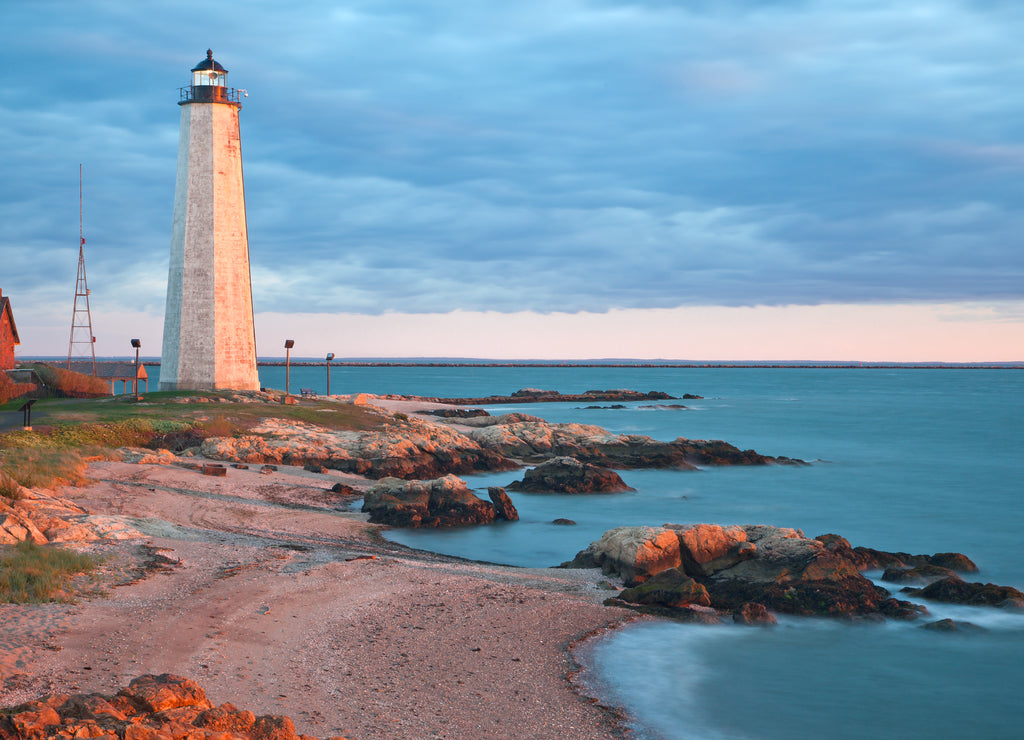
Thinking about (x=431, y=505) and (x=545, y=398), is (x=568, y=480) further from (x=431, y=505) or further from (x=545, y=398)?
(x=545, y=398)

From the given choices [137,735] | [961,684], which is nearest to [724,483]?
[961,684]

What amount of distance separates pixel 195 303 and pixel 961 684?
27.5 m

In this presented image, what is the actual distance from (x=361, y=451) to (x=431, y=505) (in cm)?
812

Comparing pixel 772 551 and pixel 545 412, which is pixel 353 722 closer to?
pixel 772 551

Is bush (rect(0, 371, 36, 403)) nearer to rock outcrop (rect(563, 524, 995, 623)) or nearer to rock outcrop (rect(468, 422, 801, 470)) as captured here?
rock outcrop (rect(468, 422, 801, 470))

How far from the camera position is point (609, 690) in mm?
8969

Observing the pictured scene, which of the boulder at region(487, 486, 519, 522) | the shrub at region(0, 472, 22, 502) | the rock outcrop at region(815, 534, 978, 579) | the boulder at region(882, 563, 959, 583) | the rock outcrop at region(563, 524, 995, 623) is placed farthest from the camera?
the boulder at region(487, 486, 519, 522)

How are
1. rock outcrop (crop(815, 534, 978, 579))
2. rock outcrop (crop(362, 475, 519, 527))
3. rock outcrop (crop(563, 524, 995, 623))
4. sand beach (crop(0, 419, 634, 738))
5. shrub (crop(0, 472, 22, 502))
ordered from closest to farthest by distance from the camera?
sand beach (crop(0, 419, 634, 738)) < rock outcrop (crop(563, 524, 995, 623)) < shrub (crop(0, 472, 22, 502)) < rock outcrop (crop(815, 534, 978, 579)) < rock outcrop (crop(362, 475, 519, 527))

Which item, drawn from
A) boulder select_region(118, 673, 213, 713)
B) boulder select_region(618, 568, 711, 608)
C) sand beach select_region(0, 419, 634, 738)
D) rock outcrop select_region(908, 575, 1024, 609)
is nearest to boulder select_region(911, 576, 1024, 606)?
rock outcrop select_region(908, 575, 1024, 609)

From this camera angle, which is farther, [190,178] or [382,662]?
[190,178]

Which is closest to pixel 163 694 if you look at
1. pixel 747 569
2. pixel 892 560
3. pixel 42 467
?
pixel 747 569

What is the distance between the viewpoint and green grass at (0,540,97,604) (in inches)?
356

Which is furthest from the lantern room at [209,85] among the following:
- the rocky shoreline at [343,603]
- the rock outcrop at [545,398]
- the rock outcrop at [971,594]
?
the rock outcrop at [545,398]

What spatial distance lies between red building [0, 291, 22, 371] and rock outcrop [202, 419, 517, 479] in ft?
59.0
